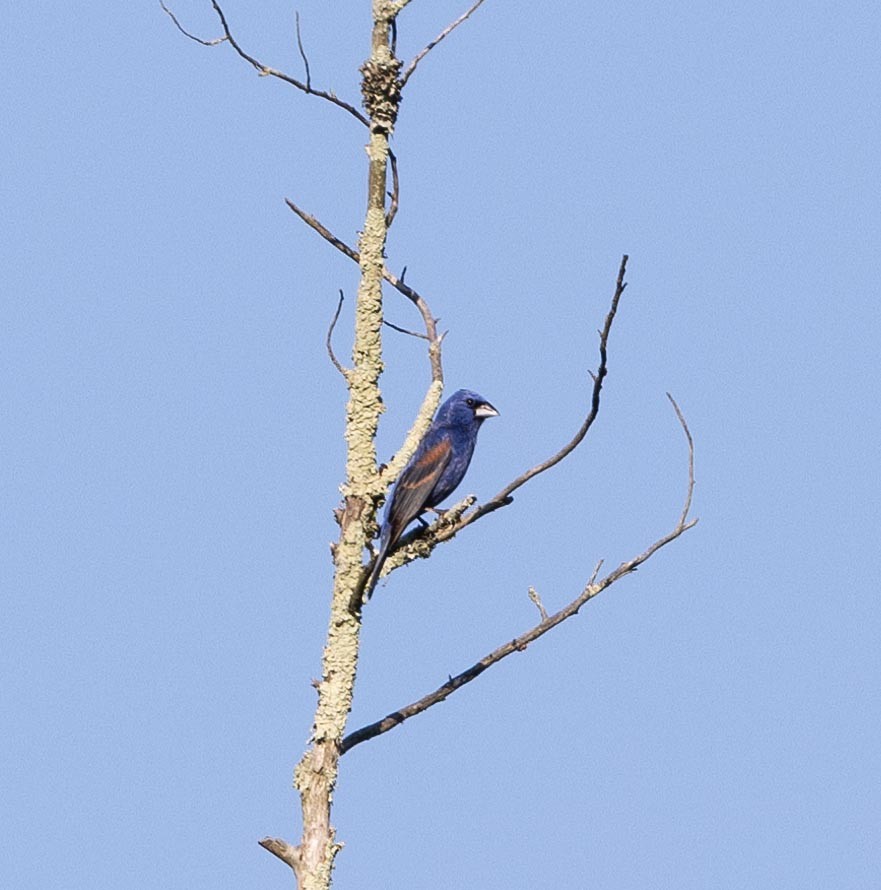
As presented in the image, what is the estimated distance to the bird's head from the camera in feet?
36.5

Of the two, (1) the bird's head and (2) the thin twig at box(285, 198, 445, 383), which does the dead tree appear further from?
(1) the bird's head

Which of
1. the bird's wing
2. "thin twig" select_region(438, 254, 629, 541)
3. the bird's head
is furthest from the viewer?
the bird's head

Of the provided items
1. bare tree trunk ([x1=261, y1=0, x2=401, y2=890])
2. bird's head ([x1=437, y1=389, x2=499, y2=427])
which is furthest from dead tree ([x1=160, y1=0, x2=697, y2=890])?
bird's head ([x1=437, y1=389, x2=499, y2=427])

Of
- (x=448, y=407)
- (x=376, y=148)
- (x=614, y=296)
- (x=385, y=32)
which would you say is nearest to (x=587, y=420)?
(x=614, y=296)

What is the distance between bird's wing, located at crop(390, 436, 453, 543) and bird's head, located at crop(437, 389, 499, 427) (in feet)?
2.02

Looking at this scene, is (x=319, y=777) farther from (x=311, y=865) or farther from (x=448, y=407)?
(x=448, y=407)

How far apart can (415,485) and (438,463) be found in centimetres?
67

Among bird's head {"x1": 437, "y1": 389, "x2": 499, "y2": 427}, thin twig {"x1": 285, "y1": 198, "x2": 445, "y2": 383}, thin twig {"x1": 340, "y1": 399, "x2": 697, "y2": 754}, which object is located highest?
bird's head {"x1": 437, "y1": 389, "x2": 499, "y2": 427}

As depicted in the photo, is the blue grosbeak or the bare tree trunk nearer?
the bare tree trunk

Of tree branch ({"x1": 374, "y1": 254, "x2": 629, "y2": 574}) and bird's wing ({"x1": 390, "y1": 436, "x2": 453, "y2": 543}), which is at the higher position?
bird's wing ({"x1": 390, "y1": 436, "x2": 453, "y2": 543})

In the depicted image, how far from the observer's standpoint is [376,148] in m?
7.39

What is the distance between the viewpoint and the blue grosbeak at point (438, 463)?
372 inches

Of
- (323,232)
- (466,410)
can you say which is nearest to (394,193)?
(323,232)

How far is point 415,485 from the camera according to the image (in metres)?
A: 9.70
